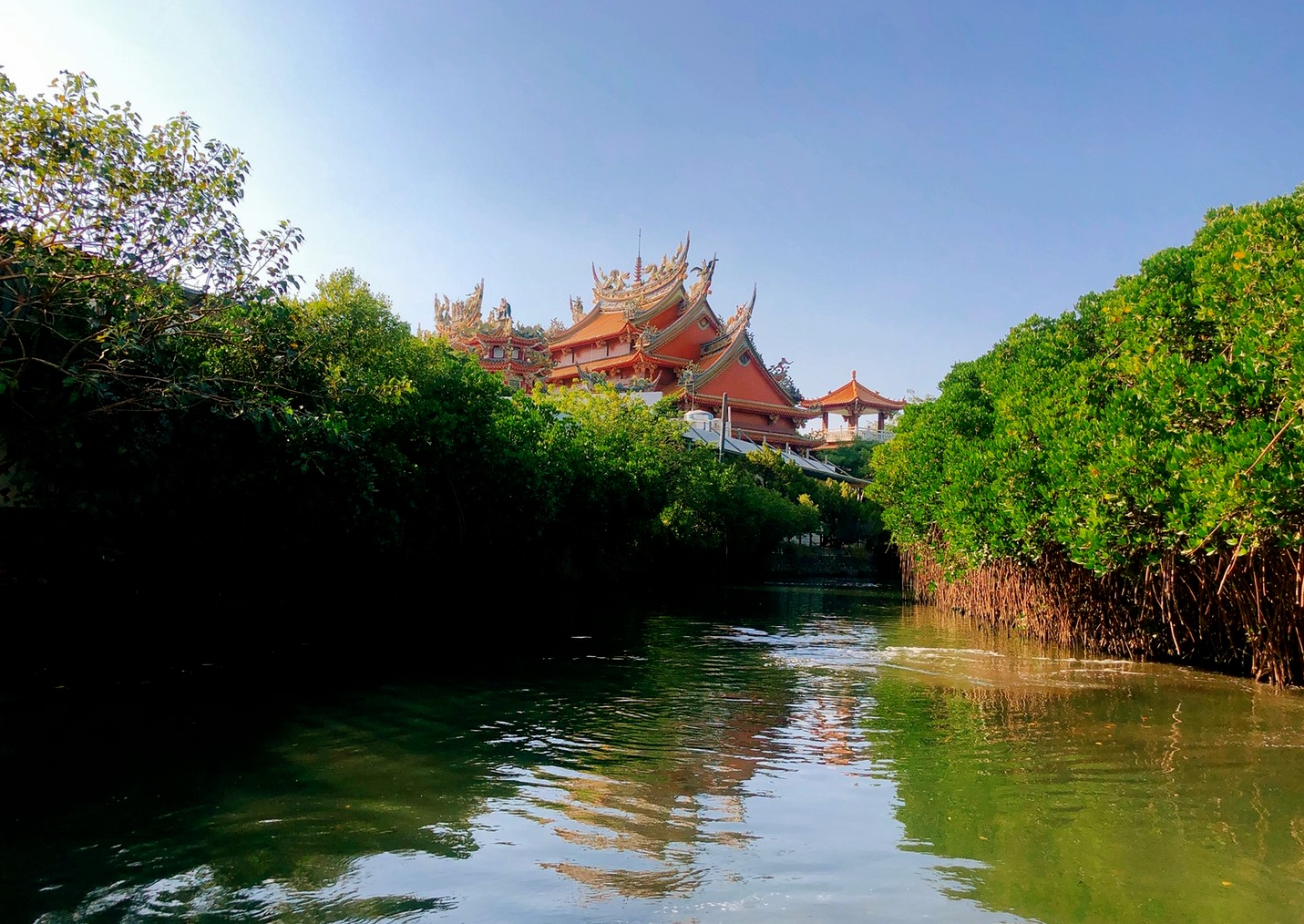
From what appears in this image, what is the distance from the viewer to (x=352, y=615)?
15695mm

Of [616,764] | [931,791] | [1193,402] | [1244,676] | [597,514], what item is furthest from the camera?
[597,514]

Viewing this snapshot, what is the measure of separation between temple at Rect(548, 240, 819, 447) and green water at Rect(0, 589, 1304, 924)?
32.6 meters

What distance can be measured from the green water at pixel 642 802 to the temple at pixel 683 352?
32.6 metres

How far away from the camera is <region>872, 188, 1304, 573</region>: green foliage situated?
7785 millimetres

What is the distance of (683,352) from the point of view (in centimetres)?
4372

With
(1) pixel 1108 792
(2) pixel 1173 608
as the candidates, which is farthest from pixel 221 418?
(2) pixel 1173 608

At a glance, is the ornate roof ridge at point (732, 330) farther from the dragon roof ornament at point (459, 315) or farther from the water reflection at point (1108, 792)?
the water reflection at point (1108, 792)

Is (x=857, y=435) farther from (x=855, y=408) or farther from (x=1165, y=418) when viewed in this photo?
(x=1165, y=418)

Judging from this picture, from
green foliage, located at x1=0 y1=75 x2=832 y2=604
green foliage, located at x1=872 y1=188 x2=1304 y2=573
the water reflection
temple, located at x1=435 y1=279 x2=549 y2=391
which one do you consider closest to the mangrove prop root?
green foliage, located at x1=872 y1=188 x2=1304 y2=573

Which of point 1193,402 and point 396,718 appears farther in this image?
point 1193,402

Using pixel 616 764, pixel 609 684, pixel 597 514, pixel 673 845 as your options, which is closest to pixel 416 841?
pixel 673 845

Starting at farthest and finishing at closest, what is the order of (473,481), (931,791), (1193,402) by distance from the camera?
(473,481) < (1193,402) < (931,791)

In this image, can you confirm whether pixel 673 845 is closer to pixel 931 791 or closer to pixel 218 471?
pixel 931 791

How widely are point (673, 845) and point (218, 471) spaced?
8.96 meters
